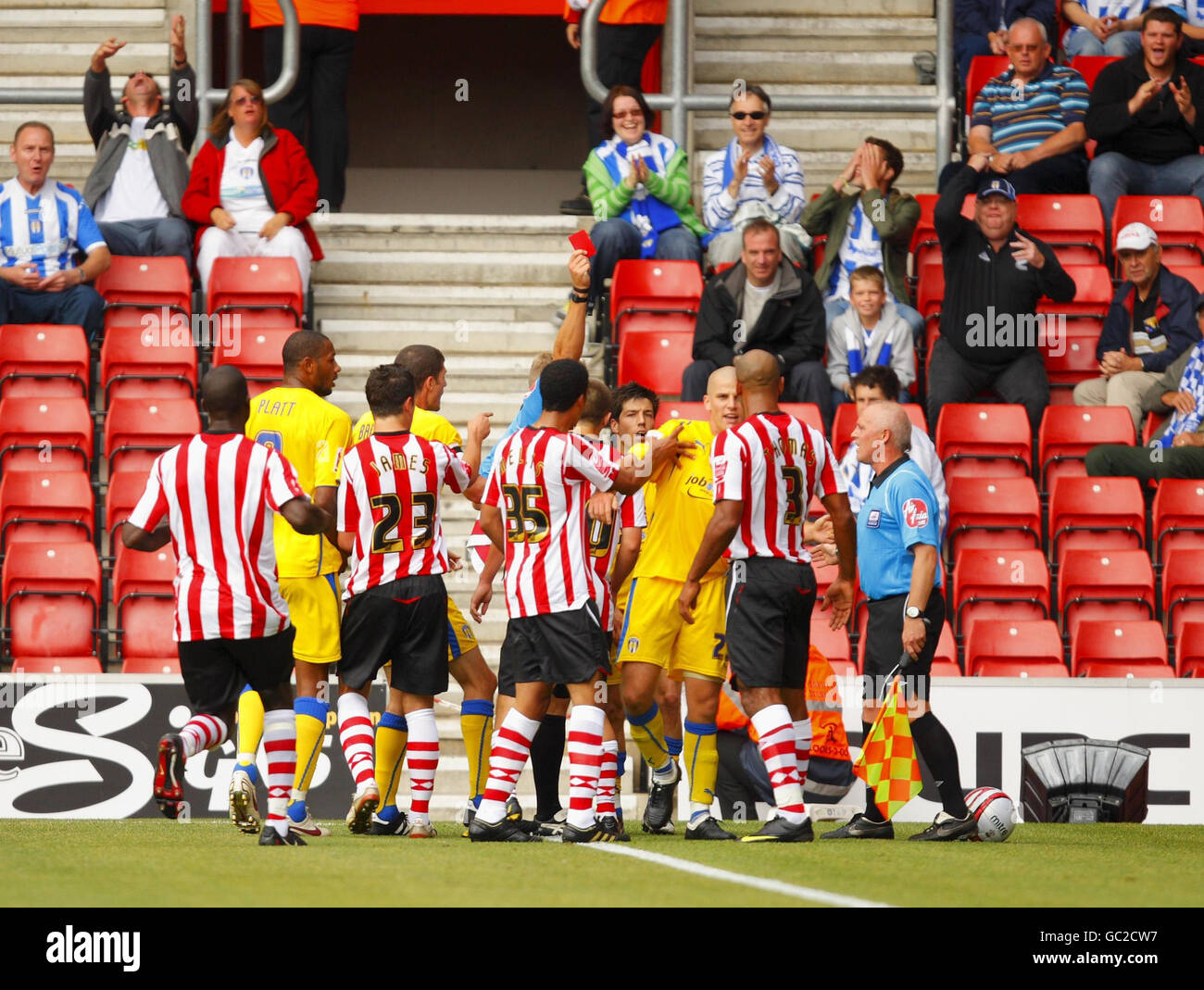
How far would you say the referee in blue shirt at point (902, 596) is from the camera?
23.9 ft

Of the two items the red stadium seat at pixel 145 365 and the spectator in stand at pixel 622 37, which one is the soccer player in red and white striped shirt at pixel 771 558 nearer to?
the red stadium seat at pixel 145 365

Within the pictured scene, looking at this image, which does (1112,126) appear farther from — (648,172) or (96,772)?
(96,772)

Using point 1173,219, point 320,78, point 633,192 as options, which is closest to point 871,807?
point 633,192

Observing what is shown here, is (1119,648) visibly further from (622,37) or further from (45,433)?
(45,433)

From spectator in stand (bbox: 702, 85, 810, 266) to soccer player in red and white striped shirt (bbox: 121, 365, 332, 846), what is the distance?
5354mm

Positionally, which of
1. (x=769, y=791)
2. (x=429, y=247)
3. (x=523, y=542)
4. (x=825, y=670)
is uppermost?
(x=429, y=247)

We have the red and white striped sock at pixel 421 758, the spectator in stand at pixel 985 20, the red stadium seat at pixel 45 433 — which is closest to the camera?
the red and white striped sock at pixel 421 758

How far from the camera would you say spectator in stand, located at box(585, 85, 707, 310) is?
11273 mm

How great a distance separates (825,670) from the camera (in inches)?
355

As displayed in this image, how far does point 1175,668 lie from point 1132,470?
125cm

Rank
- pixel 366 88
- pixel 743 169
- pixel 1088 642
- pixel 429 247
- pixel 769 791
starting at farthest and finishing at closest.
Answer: pixel 366 88, pixel 429 247, pixel 743 169, pixel 1088 642, pixel 769 791

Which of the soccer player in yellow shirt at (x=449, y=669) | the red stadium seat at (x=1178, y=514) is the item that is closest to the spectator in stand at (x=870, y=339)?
the red stadium seat at (x=1178, y=514)

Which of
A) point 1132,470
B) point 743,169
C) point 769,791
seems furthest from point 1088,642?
point 743,169

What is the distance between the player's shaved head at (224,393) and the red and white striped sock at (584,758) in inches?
68.0
